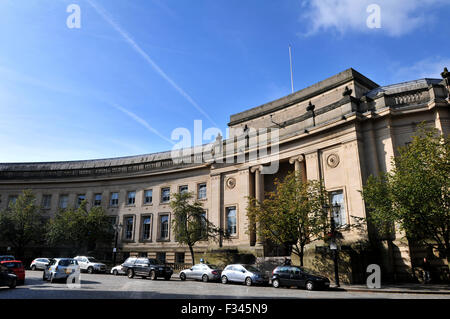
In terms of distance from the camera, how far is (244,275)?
72.4ft

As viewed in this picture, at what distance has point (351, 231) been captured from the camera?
981 inches

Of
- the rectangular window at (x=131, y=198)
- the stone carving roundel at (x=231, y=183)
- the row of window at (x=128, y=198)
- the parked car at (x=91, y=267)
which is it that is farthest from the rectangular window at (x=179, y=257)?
the stone carving roundel at (x=231, y=183)

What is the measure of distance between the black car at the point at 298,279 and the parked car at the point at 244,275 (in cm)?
105

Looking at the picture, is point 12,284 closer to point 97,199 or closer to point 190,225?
point 190,225

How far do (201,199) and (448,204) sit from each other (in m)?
25.2

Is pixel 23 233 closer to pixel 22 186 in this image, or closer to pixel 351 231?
pixel 22 186

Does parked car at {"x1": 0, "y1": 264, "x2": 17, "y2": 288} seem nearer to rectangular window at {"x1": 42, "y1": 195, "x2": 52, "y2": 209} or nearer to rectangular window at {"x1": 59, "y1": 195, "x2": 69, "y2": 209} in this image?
rectangular window at {"x1": 59, "y1": 195, "x2": 69, "y2": 209}

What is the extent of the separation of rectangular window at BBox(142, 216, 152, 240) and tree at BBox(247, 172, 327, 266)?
2040cm

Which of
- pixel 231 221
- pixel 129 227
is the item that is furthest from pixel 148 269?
pixel 129 227

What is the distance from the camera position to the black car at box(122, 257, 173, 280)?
24.6 metres

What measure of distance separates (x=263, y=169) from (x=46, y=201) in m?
34.3

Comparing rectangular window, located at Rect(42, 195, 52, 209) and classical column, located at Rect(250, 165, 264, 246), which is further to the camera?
rectangular window, located at Rect(42, 195, 52, 209)

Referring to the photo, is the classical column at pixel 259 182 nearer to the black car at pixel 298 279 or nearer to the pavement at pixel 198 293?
the black car at pixel 298 279

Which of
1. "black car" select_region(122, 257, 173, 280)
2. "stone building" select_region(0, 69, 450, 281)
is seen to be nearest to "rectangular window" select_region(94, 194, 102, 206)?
"stone building" select_region(0, 69, 450, 281)
